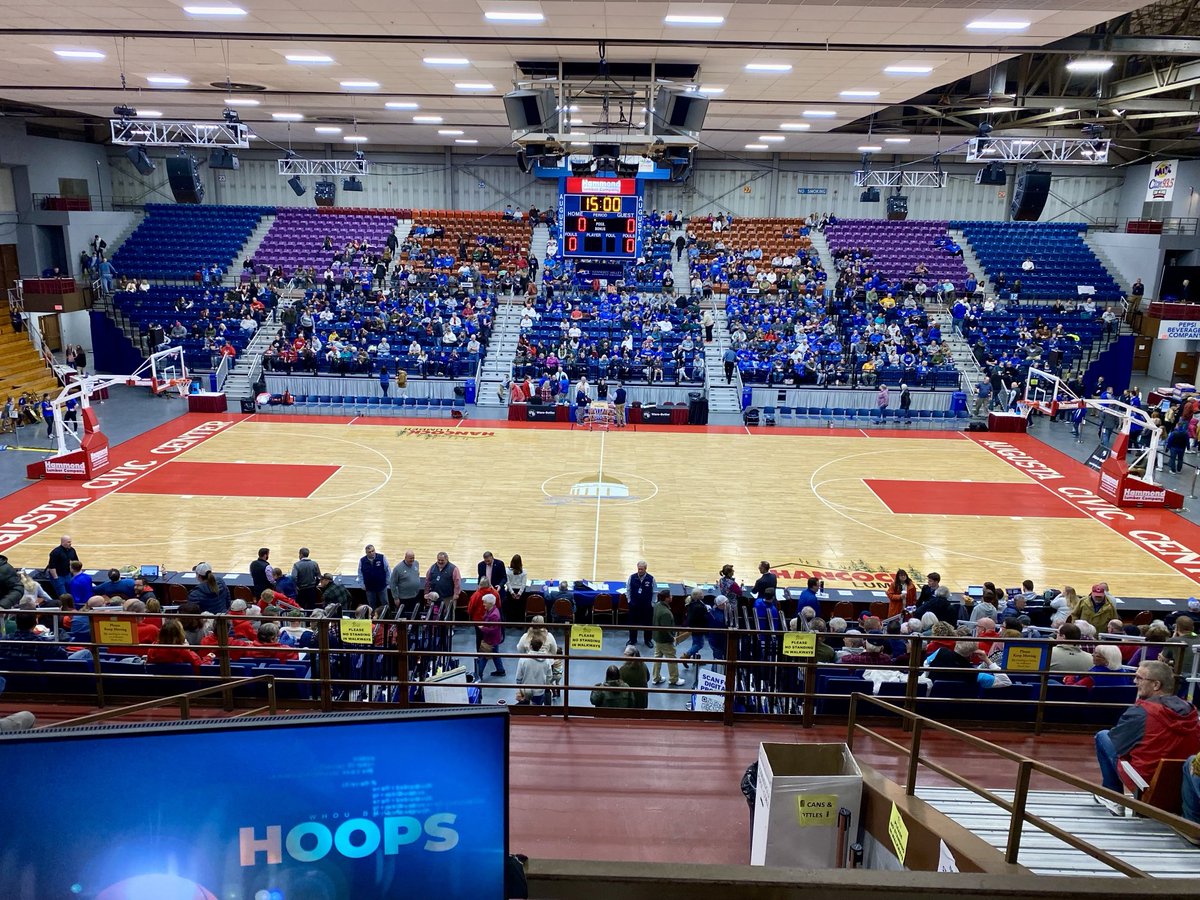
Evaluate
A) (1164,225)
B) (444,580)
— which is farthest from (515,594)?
(1164,225)

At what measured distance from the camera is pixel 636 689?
831cm

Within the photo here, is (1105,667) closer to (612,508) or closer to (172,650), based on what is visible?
(172,650)

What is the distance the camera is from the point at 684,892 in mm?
2209

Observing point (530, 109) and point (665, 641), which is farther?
point (530, 109)

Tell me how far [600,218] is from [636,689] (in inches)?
506

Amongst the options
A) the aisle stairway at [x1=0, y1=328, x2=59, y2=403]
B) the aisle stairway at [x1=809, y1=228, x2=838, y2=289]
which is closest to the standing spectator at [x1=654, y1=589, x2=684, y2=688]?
the aisle stairway at [x1=0, y1=328, x2=59, y2=403]

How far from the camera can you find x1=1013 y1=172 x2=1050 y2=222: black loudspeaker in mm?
20938

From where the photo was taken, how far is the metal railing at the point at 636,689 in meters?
7.10

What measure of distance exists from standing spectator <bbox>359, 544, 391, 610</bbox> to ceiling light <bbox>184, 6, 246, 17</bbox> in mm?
8548

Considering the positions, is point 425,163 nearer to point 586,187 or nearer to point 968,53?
point 586,187

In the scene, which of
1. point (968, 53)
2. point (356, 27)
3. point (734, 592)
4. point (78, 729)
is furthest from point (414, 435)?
point (78, 729)

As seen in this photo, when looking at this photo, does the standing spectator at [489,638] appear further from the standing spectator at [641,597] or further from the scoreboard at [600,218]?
the scoreboard at [600,218]

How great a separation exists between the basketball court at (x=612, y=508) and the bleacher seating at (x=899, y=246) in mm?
15236

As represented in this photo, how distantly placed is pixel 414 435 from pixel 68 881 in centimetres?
2362
